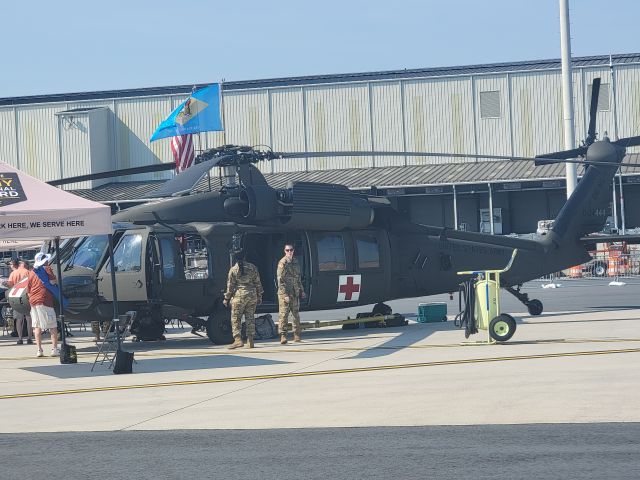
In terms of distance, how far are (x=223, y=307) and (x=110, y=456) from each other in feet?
36.2

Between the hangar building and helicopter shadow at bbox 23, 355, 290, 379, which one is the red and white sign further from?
the hangar building

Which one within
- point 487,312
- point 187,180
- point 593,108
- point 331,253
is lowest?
point 487,312

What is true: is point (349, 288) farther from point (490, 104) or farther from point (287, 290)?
point (490, 104)

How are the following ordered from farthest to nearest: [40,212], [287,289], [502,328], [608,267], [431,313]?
[608,267] → [431,313] → [287,289] → [502,328] → [40,212]

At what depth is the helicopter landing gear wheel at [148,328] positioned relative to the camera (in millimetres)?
19753

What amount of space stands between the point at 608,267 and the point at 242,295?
3203 cm

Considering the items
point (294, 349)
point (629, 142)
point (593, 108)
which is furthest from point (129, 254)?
point (629, 142)

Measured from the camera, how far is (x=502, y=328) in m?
17.2

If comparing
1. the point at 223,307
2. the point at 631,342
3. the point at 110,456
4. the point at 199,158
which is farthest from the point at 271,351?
the point at 110,456

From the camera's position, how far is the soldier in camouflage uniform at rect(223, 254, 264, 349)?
18.0 meters

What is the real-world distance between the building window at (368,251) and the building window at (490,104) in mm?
38018

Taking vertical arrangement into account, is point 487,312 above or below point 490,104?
below

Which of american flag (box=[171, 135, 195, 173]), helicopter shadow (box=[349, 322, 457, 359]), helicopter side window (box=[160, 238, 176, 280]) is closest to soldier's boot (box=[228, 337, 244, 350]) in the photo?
helicopter side window (box=[160, 238, 176, 280])

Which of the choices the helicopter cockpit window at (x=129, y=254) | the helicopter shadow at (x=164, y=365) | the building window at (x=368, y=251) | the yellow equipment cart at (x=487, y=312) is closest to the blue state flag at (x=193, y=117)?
the building window at (x=368, y=251)
